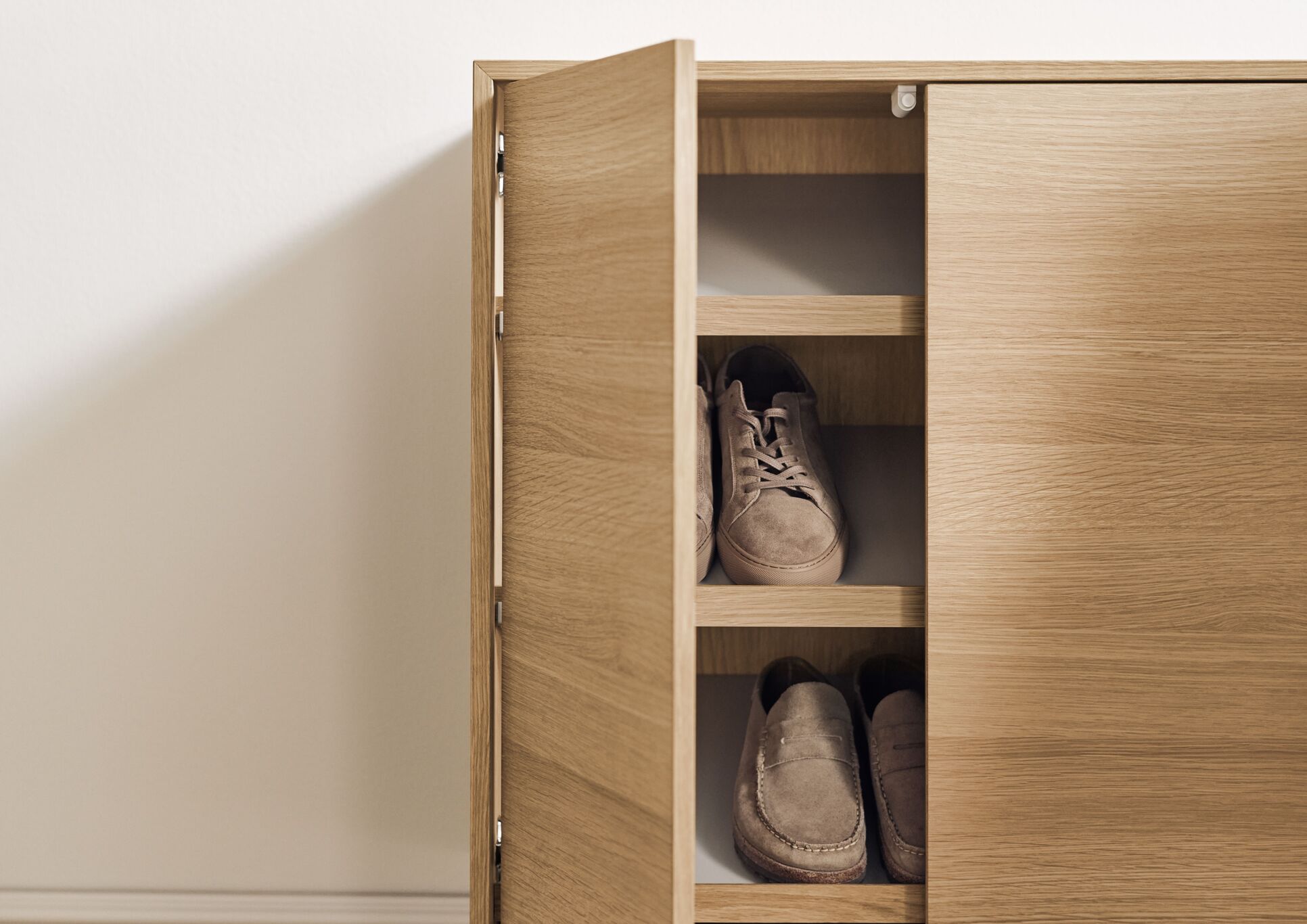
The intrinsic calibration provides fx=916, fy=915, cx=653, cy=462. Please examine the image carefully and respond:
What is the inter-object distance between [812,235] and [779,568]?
1.29ft

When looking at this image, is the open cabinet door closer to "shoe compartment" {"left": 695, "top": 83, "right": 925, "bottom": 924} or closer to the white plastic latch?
"shoe compartment" {"left": 695, "top": 83, "right": 925, "bottom": 924}

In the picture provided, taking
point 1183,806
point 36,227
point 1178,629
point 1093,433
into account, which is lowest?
point 1183,806

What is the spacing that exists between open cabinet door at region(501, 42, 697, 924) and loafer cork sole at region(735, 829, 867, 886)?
0.54ft

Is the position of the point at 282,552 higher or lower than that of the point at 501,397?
lower

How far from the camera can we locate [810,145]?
3.33 ft

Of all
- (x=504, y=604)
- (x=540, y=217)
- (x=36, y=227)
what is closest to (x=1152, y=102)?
(x=540, y=217)

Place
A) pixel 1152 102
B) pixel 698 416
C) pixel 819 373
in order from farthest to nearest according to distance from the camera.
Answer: pixel 819 373, pixel 698 416, pixel 1152 102

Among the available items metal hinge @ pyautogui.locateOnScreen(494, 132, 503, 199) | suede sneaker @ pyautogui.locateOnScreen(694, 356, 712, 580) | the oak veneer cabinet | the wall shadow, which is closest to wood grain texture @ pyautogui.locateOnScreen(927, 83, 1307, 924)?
the oak veneer cabinet

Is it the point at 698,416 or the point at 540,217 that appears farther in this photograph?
the point at 698,416

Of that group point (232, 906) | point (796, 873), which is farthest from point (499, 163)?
point (232, 906)

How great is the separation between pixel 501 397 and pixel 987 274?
0.45m

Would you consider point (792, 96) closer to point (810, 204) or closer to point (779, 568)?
point (810, 204)

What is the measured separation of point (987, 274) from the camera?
0.80 m

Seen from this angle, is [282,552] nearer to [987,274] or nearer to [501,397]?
[501,397]
